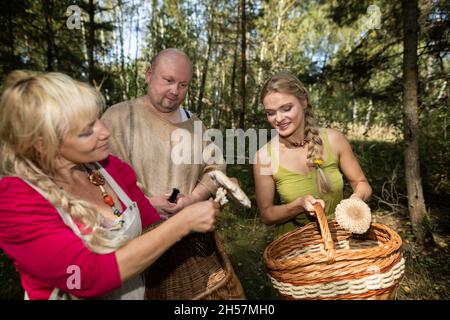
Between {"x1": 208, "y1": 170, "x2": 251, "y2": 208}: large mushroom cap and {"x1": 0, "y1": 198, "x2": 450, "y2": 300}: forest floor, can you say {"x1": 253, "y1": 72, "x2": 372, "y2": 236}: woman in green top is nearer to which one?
{"x1": 208, "y1": 170, "x2": 251, "y2": 208}: large mushroom cap

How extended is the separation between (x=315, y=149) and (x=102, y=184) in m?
1.40

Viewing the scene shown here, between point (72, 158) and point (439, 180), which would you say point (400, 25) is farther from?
point (72, 158)

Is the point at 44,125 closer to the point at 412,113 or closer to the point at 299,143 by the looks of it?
the point at 299,143

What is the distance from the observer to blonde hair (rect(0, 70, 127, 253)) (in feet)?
3.64

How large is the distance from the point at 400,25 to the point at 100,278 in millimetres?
5614

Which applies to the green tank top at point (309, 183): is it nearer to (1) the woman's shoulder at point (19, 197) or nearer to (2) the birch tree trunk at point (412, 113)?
(1) the woman's shoulder at point (19, 197)

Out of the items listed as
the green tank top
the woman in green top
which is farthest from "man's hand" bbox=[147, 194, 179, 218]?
the green tank top

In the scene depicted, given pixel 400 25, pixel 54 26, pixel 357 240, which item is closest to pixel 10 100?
pixel 357 240

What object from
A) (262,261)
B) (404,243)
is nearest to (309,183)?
(262,261)

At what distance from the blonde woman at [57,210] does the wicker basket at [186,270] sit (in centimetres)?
54

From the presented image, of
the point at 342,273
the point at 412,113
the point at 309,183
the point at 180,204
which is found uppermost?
the point at 412,113

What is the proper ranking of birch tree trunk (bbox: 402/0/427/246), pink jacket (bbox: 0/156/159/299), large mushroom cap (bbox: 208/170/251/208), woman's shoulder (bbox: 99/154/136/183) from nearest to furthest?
pink jacket (bbox: 0/156/159/299), large mushroom cap (bbox: 208/170/251/208), woman's shoulder (bbox: 99/154/136/183), birch tree trunk (bbox: 402/0/427/246)

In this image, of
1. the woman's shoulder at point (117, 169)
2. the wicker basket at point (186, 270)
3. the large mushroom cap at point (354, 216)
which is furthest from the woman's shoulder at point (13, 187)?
the large mushroom cap at point (354, 216)

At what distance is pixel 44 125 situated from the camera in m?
1.12
